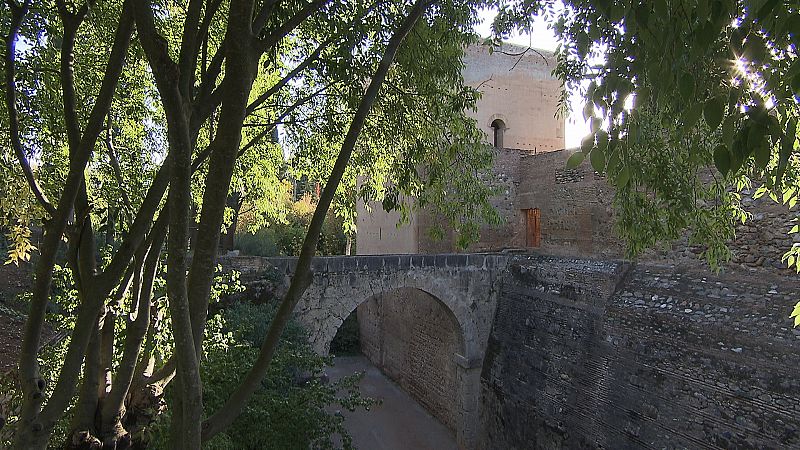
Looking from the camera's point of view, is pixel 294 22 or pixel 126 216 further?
pixel 126 216

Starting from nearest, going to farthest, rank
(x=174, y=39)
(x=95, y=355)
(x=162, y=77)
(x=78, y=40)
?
1. (x=162, y=77)
2. (x=95, y=355)
3. (x=78, y=40)
4. (x=174, y=39)

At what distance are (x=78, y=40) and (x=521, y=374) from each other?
8544 millimetres

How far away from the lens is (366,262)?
942cm

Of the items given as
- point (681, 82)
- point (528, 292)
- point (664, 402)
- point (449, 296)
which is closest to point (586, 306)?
point (528, 292)

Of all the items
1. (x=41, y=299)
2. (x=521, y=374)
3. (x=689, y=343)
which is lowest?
(x=521, y=374)

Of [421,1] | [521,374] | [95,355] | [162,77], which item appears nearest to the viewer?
[162,77]

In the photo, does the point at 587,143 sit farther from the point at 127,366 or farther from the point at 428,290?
the point at 428,290

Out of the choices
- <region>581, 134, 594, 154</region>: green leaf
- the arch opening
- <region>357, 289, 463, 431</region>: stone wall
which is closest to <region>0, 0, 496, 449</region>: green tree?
<region>581, 134, 594, 154</region>: green leaf

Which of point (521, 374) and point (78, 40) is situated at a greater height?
point (78, 40)

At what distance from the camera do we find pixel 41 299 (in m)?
3.29

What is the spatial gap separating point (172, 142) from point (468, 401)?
30.4 feet

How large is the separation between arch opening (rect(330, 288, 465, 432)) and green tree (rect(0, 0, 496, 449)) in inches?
242

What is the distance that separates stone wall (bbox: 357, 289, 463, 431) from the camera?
1132 centimetres

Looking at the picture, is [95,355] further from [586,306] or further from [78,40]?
[586,306]
